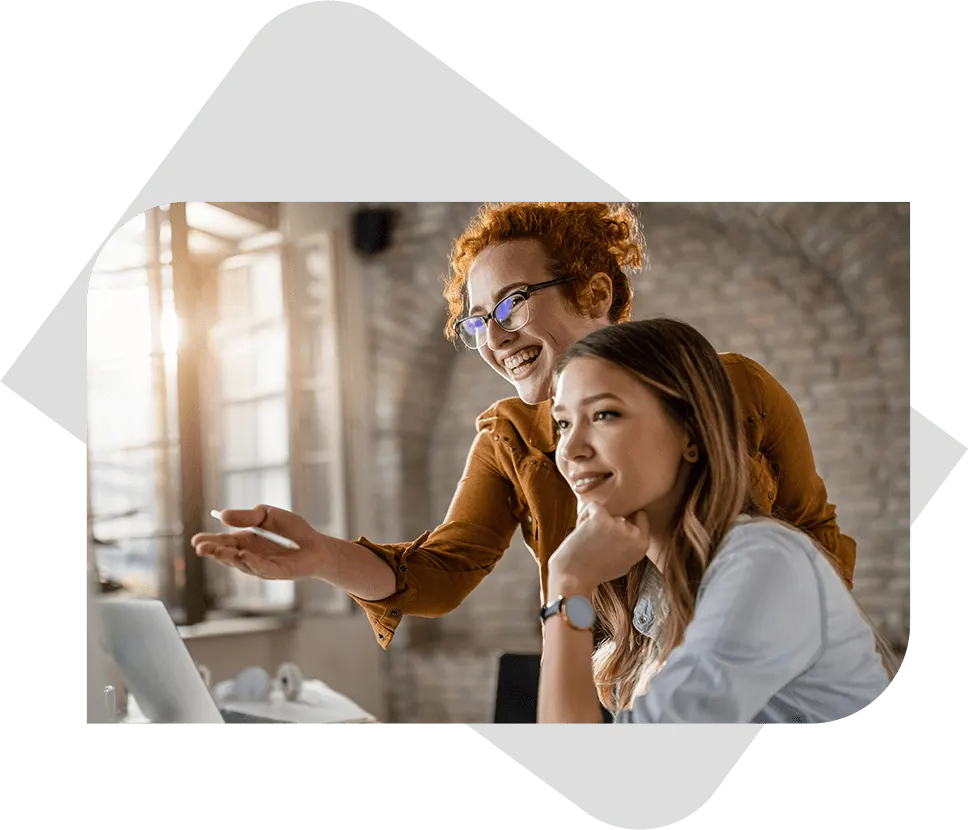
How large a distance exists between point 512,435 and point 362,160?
667mm

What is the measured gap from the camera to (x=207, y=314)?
2.25 metres

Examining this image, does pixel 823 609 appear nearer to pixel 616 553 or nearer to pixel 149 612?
pixel 616 553

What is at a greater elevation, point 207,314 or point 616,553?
point 207,314

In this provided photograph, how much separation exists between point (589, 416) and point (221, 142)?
3.22 ft

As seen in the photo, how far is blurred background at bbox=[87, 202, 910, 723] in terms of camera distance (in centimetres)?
223

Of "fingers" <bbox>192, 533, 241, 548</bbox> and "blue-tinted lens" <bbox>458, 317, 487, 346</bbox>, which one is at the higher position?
"blue-tinted lens" <bbox>458, 317, 487, 346</bbox>

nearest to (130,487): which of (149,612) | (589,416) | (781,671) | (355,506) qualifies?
(149,612)

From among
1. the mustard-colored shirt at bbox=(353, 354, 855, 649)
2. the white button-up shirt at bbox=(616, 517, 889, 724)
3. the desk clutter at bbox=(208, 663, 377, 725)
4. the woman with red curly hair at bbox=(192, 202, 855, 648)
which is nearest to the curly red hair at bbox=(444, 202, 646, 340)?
the woman with red curly hair at bbox=(192, 202, 855, 648)

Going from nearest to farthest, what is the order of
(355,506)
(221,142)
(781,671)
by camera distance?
(781,671) < (355,506) < (221,142)

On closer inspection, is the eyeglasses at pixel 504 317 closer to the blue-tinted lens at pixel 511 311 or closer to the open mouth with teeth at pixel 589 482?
the blue-tinted lens at pixel 511 311

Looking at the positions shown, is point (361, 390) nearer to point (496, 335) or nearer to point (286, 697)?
point (496, 335)

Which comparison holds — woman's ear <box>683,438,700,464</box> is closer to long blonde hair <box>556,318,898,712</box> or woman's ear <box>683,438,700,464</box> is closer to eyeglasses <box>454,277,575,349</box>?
long blonde hair <box>556,318,898,712</box>

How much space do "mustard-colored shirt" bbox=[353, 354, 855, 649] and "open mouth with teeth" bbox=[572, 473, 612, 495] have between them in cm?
4

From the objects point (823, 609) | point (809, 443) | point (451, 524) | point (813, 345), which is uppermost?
point (813, 345)
